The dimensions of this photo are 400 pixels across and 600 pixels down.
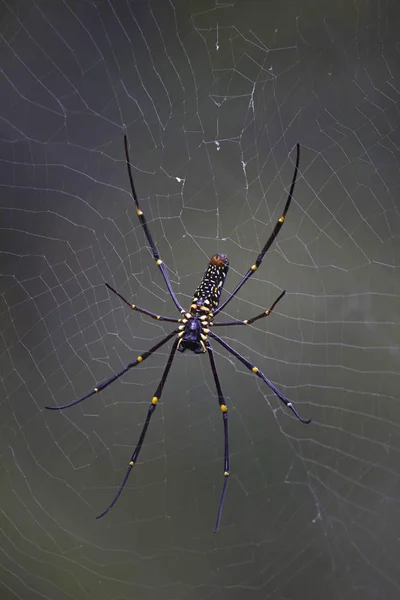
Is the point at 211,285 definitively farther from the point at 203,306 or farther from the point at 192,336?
the point at 192,336

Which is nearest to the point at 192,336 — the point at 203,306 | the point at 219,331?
the point at 203,306

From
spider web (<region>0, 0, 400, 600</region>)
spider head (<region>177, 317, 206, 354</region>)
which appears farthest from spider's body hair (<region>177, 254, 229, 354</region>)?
spider web (<region>0, 0, 400, 600</region>)

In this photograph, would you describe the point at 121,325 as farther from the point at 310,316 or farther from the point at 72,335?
the point at 310,316

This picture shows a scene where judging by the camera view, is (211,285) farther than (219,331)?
No

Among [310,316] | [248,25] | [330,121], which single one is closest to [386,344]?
[310,316]

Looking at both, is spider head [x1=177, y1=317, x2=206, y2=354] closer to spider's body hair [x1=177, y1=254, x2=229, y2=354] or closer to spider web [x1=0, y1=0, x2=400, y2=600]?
spider's body hair [x1=177, y1=254, x2=229, y2=354]

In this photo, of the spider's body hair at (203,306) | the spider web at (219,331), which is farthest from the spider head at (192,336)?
the spider web at (219,331)

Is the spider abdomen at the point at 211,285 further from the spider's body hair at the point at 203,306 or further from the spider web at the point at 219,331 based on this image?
the spider web at the point at 219,331
